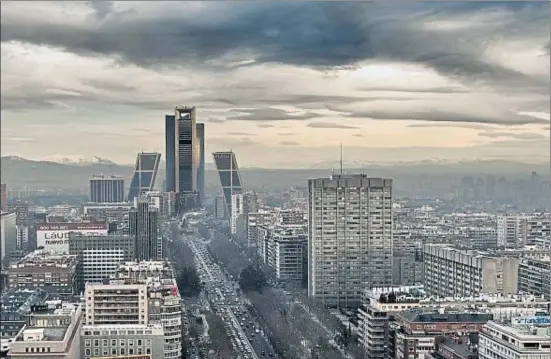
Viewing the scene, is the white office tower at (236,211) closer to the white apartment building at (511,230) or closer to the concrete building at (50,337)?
the concrete building at (50,337)

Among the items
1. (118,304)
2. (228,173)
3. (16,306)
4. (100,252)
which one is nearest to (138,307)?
(118,304)

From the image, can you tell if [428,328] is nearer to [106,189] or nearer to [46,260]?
[106,189]

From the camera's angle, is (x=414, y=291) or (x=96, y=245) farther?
(x=96, y=245)

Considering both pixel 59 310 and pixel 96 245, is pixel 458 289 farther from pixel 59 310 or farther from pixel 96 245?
pixel 59 310

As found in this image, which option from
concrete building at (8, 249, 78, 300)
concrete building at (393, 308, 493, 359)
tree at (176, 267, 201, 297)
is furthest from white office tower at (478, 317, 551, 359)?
concrete building at (8, 249, 78, 300)

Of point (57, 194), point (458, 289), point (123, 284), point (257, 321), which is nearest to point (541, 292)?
point (458, 289)

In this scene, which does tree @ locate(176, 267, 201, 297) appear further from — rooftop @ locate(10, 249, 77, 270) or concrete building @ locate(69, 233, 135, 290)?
rooftop @ locate(10, 249, 77, 270)
